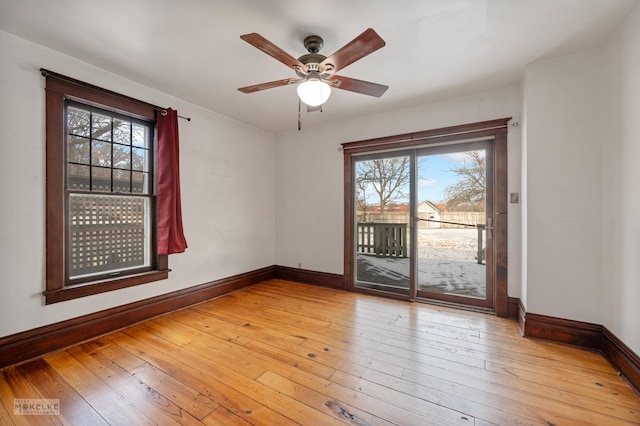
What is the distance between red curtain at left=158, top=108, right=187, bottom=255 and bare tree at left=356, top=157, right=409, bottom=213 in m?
2.58

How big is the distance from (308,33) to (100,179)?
8.28 feet

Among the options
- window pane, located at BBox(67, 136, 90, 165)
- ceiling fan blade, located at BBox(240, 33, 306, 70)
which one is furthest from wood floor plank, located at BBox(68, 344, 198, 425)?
ceiling fan blade, located at BBox(240, 33, 306, 70)

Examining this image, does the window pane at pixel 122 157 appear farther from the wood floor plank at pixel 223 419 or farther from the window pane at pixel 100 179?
the wood floor plank at pixel 223 419

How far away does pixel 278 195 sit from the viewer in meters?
4.91

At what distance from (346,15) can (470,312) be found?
3.37m

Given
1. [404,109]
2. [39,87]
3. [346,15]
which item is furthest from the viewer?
[404,109]

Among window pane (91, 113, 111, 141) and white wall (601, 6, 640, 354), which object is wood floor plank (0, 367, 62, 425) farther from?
white wall (601, 6, 640, 354)

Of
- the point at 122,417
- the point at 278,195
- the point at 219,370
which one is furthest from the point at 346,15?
the point at 278,195

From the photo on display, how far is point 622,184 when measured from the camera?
2.08 metres

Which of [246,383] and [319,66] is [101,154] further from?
[246,383]

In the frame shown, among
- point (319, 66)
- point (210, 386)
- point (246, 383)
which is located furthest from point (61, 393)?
point (319, 66)

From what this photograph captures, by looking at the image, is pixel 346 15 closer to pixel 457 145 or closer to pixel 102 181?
pixel 457 145

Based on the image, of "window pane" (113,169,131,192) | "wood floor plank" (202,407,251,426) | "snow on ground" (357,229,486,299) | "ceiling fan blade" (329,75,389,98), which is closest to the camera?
"wood floor plank" (202,407,251,426)

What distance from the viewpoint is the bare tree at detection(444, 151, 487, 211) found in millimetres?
3359
